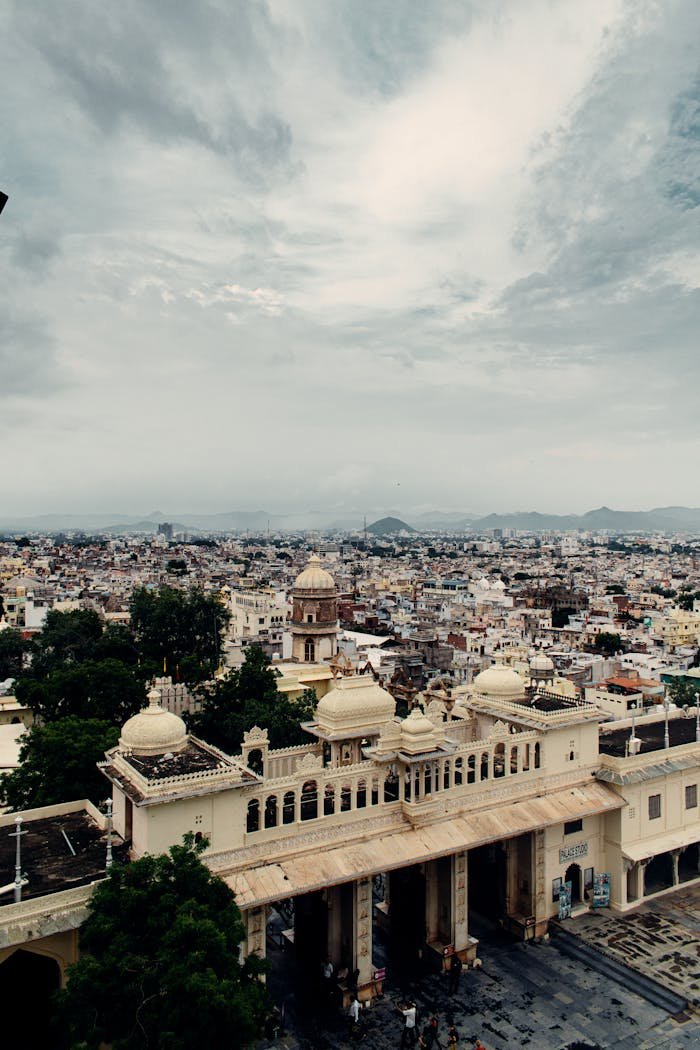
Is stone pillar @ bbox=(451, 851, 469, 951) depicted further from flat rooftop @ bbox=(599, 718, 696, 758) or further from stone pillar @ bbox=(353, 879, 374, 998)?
flat rooftop @ bbox=(599, 718, 696, 758)

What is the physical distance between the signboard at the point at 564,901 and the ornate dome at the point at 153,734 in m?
14.8

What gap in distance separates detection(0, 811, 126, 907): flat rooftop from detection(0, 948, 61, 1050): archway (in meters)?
1.76

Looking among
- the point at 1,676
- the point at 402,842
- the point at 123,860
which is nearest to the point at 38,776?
the point at 123,860

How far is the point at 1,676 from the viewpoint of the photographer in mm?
60562

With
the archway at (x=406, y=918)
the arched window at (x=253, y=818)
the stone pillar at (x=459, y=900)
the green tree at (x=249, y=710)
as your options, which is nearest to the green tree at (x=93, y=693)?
the green tree at (x=249, y=710)

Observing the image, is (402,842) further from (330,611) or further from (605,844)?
(330,611)

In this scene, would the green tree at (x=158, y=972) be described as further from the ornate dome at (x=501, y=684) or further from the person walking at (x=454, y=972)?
the ornate dome at (x=501, y=684)

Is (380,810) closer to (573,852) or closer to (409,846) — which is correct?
(409,846)

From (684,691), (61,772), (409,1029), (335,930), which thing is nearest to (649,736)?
(335,930)

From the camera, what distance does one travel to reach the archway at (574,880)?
28.2 metres

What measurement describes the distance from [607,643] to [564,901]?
53553mm

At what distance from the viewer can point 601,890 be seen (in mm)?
28141

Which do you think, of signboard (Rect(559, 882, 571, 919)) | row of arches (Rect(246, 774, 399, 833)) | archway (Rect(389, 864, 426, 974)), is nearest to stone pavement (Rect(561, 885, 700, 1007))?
signboard (Rect(559, 882, 571, 919))

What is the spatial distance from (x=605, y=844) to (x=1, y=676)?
48655 millimetres
